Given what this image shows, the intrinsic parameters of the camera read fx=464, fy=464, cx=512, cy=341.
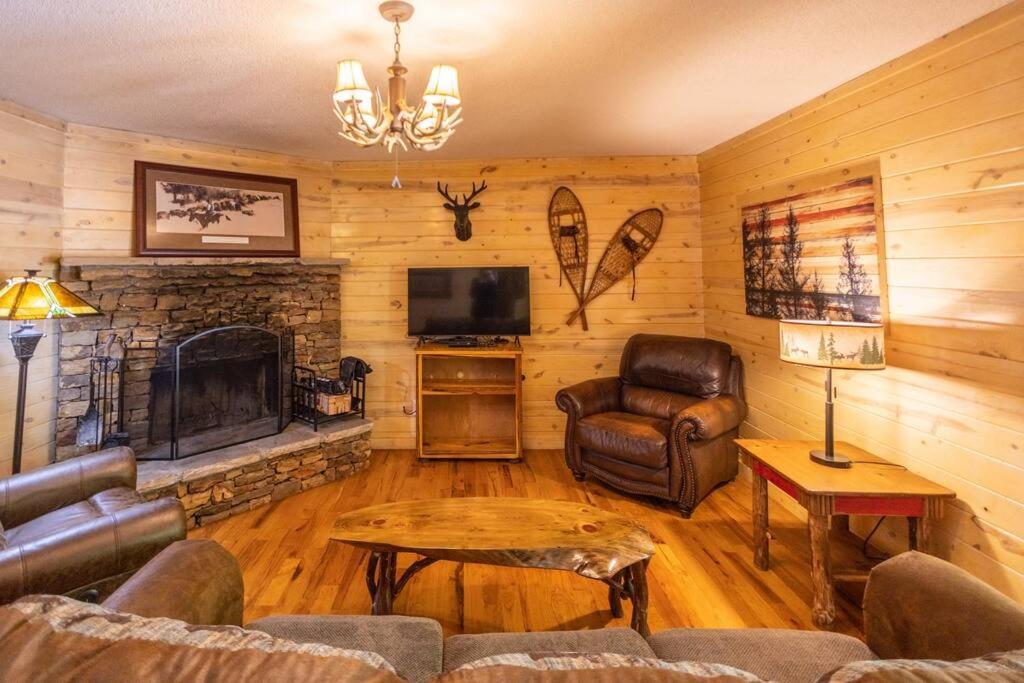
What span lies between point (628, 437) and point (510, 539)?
5.00 ft

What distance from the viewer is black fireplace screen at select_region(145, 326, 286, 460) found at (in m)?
3.18

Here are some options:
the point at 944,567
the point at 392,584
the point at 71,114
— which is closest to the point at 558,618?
the point at 392,584

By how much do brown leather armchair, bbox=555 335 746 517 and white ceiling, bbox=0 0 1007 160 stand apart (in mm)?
1693

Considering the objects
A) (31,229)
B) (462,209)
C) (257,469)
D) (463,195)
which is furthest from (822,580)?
(31,229)

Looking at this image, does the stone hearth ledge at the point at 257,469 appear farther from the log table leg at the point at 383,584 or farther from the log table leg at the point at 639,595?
the log table leg at the point at 639,595

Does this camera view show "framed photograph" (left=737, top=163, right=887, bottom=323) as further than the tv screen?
No

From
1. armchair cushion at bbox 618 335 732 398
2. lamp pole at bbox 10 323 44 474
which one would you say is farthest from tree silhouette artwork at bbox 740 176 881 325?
lamp pole at bbox 10 323 44 474

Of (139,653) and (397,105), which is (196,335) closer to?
(397,105)

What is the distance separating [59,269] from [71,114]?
959 millimetres

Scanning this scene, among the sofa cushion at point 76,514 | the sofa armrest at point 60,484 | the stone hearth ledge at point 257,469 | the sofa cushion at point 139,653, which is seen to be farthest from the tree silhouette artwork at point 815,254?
the sofa armrest at point 60,484

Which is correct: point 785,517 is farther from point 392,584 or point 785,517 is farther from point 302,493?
point 302,493

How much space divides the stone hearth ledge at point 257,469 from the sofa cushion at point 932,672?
3.24m

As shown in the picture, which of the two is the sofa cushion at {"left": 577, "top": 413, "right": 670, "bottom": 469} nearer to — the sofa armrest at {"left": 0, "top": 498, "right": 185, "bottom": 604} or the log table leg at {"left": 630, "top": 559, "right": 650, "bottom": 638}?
the log table leg at {"left": 630, "top": 559, "right": 650, "bottom": 638}

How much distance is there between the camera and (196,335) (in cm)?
322
